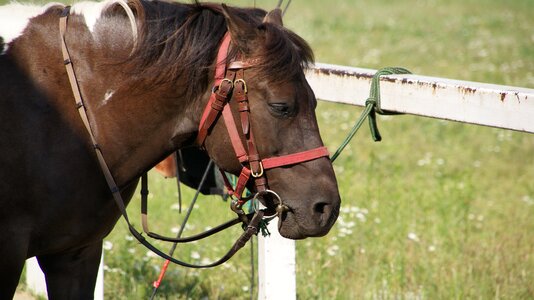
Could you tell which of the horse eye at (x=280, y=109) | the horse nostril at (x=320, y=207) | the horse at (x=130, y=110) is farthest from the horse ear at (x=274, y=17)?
the horse nostril at (x=320, y=207)

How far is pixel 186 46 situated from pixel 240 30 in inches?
9.4

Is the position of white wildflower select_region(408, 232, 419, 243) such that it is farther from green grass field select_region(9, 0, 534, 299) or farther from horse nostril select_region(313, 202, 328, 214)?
horse nostril select_region(313, 202, 328, 214)

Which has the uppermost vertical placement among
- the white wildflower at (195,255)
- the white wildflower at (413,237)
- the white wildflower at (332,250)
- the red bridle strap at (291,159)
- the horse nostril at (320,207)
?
the white wildflower at (413,237)

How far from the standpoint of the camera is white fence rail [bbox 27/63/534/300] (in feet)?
11.0

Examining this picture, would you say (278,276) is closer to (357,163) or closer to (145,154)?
(145,154)

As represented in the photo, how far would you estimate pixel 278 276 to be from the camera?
4.02m

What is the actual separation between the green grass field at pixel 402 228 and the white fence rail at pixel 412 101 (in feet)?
2.78

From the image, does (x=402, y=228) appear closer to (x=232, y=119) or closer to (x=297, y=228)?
(x=297, y=228)

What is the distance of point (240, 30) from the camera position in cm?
297

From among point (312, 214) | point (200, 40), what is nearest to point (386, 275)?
point (312, 214)

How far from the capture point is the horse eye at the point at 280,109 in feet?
9.77

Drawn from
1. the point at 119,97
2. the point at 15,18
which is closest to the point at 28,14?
the point at 15,18

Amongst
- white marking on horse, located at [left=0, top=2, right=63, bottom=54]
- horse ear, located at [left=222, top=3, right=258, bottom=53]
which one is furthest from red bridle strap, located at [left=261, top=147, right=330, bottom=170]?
white marking on horse, located at [left=0, top=2, right=63, bottom=54]

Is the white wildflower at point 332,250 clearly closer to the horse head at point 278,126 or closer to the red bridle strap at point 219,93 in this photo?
the horse head at point 278,126
